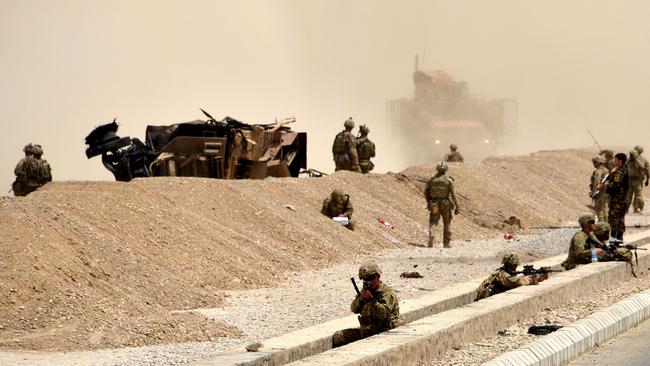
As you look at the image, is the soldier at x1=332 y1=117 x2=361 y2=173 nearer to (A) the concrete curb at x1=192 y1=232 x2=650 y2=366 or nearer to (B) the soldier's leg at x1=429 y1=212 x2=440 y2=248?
(B) the soldier's leg at x1=429 y1=212 x2=440 y2=248

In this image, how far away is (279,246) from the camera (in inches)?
788

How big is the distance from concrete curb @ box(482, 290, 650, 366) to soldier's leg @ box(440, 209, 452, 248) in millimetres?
9617

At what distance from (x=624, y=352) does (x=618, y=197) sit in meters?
9.28

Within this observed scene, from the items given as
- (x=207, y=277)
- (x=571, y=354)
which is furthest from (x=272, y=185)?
(x=571, y=354)

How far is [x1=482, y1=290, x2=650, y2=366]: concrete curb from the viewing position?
9445 mm

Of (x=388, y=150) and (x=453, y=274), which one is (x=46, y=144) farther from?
(x=453, y=274)

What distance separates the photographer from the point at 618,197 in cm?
1972

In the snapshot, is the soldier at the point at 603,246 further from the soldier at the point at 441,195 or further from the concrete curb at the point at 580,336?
the soldier at the point at 441,195

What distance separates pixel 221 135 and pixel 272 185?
3.82m

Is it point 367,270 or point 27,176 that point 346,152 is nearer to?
point 27,176

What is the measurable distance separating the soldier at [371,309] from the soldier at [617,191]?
9.98 m

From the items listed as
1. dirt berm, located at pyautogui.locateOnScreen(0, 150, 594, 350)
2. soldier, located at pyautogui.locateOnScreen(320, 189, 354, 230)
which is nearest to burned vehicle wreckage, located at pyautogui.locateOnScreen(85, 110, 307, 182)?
dirt berm, located at pyautogui.locateOnScreen(0, 150, 594, 350)

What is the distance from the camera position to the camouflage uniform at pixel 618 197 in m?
19.5

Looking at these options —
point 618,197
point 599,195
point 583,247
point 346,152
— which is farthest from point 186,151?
point 583,247
